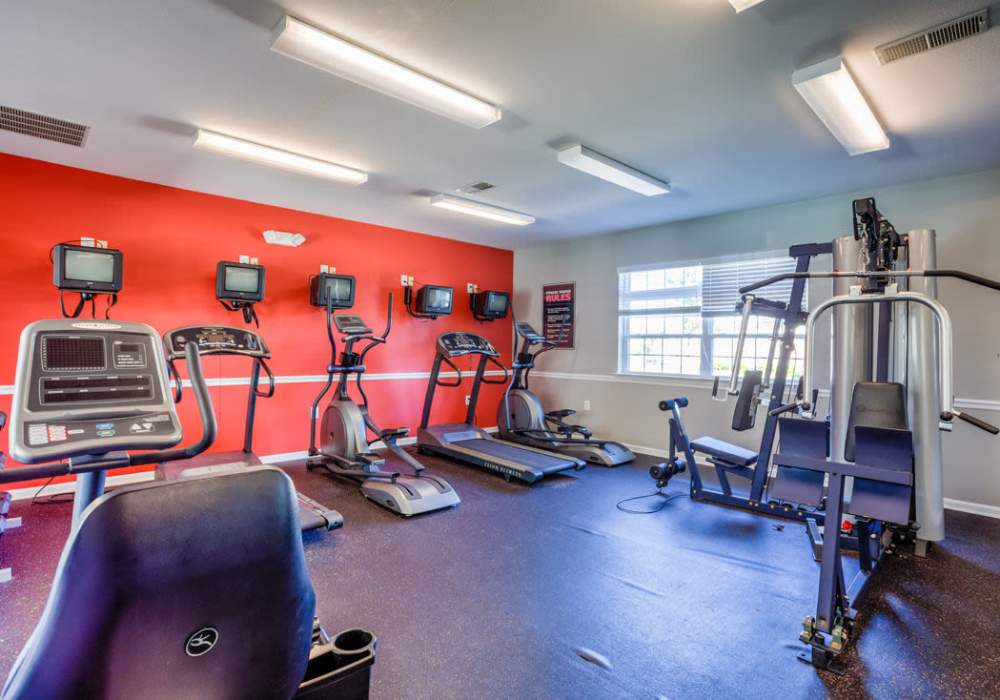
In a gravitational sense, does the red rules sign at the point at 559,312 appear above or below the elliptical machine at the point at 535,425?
above

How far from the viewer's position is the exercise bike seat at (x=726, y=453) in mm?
4070

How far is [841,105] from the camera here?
9.25ft

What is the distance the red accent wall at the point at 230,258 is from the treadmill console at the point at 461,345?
922 mm

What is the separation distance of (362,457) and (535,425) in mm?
→ 2409

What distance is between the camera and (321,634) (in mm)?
1729

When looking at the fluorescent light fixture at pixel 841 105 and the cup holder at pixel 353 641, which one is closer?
the cup holder at pixel 353 641

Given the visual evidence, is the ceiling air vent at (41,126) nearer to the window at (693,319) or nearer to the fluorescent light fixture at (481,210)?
the fluorescent light fixture at (481,210)

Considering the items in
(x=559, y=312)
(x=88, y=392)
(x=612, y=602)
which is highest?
(x=559, y=312)

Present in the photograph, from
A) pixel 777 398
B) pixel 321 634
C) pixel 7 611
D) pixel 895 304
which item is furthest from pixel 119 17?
pixel 895 304

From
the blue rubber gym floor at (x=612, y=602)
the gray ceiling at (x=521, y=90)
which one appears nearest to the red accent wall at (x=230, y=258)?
the gray ceiling at (x=521, y=90)

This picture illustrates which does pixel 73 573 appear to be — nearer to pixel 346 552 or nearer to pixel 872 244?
pixel 346 552

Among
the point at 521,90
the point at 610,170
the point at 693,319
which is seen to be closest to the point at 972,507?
the point at 693,319

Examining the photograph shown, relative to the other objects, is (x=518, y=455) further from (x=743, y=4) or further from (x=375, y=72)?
(x=743, y=4)

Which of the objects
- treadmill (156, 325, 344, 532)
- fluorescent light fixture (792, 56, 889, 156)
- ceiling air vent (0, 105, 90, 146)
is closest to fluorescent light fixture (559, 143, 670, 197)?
fluorescent light fixture (792, 56, 889, 156)
